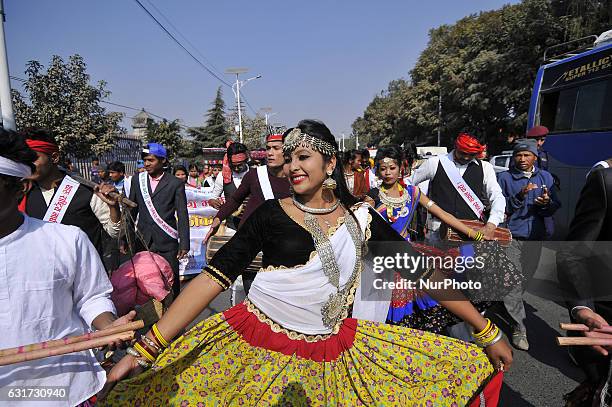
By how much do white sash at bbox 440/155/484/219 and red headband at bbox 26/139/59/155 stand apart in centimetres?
362

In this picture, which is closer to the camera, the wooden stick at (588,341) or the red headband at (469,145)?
the wooden stick at (588,341)

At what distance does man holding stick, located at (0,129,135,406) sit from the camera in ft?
4.74

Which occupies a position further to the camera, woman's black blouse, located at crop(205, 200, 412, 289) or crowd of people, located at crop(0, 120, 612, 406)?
woman's black blouse, located at crop(205, 200, 412, 289)

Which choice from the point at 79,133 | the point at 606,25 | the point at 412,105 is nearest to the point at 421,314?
the point at 79,133

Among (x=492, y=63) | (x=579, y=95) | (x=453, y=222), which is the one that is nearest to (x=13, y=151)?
(x=453, y=222)

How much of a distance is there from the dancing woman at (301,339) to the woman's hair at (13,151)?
0.75m

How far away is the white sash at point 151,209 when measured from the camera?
457 centimetres

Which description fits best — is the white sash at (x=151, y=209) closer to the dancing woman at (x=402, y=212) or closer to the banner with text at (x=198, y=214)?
the dancing woman at (x=402, y=212)

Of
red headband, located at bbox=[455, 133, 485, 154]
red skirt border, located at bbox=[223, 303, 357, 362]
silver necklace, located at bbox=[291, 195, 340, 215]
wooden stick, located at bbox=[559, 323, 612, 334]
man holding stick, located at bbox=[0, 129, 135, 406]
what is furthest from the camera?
red headband, located at bbox=[455, 133, 485, 154]

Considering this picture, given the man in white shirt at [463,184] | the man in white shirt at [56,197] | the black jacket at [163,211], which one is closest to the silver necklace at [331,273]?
the man in white shirt at [56,197]

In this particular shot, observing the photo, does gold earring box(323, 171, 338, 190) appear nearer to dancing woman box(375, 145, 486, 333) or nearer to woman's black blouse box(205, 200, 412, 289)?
woman's black blouse box(205, 200, 412, 289)

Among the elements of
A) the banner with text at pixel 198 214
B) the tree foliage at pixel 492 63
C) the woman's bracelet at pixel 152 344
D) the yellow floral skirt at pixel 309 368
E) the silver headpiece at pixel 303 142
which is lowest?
the banner with text at pixel 198 214

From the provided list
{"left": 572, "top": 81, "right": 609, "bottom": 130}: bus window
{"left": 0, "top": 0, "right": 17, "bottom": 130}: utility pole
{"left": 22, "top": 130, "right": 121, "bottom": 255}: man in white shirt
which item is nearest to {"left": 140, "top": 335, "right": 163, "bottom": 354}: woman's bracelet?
{"left": 22, "top": 130, "right": 121, "bottom": 255}: man in white shirt

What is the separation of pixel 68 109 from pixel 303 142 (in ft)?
35.8
